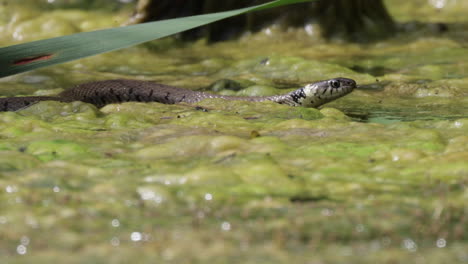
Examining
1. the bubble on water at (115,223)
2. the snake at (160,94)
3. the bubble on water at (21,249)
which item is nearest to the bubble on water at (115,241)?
the bubble on water at (115,223)

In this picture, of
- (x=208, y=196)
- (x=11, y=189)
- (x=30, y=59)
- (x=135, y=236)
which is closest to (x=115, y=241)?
(x=135, y=236)

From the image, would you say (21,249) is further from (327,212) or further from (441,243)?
(441,243)

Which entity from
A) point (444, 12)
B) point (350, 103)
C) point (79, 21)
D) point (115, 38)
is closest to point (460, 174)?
point (115, 38)

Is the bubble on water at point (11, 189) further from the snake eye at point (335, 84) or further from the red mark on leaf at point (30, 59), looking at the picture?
the snake eye at point (335, 84)

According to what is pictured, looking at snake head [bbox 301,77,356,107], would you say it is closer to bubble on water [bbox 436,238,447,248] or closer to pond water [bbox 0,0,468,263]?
pond water [bbox 0,0,468,263]

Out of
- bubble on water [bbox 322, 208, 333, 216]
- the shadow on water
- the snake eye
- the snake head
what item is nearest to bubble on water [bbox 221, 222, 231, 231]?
bubble on water [bbox 322, 208, 333, 216]

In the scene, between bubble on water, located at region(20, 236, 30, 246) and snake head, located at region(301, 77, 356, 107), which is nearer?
bubble on water, located at region(20, 236, 30, 246)

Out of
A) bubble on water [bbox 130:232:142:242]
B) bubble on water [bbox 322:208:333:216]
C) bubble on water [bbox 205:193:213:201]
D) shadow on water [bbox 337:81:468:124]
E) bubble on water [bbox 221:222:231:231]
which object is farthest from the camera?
shadow on water [bbox 337:81:468:124]
